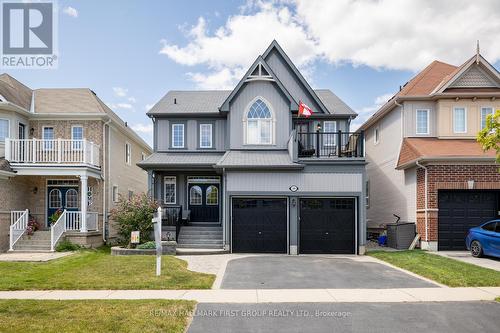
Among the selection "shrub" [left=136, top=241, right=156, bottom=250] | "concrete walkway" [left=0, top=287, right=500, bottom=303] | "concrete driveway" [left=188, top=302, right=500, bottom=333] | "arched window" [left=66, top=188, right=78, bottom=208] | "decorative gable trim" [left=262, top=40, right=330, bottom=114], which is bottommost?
"shrub" [left=136, top=241, right=156, bottom=250]

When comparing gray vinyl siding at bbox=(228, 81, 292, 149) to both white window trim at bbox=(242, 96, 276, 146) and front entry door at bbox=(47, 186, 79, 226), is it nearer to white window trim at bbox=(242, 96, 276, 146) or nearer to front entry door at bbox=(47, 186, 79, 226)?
white window trim at bbox=(242, 96, 276, 146)

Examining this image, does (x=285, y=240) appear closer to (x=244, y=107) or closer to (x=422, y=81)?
(x=244, y=107)

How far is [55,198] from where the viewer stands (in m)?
19.8

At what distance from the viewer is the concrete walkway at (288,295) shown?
8758mm

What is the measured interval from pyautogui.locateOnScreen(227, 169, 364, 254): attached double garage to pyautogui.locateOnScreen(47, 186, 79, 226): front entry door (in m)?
8.26

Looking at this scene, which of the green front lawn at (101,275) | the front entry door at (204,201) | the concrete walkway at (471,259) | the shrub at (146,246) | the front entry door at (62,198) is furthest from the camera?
the front entry door at (204,201)

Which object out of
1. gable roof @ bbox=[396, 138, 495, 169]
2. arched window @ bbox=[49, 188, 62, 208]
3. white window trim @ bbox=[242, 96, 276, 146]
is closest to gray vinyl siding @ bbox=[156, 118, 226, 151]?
white window trim @ bbox=[242, 96, 276, 146]

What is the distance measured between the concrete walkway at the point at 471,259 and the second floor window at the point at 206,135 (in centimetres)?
1154

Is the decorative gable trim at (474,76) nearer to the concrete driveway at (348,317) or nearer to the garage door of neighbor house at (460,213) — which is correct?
the garage door of neighbor house at (460,213)

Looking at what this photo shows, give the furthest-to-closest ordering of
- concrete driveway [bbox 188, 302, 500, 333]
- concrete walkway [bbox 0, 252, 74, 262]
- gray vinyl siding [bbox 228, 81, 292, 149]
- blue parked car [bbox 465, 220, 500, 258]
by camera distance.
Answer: gray vinyl siding [bbox 228, 81, 292, 149]
concrete walkway [bbox 0, 252, 74, 262]
blue parked car [bbox 465, 220, 500, 258]
concrete driveway [bbox 188, 302, 500, 333]

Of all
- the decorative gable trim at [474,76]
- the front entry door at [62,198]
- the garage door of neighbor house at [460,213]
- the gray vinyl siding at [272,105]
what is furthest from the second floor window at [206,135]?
the garage door of neighbor house at [460,213]

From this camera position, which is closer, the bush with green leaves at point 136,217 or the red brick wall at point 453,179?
the red brick wall at point 453,179

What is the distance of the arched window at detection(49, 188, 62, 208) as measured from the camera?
1972cm

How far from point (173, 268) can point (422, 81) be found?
603 inches
